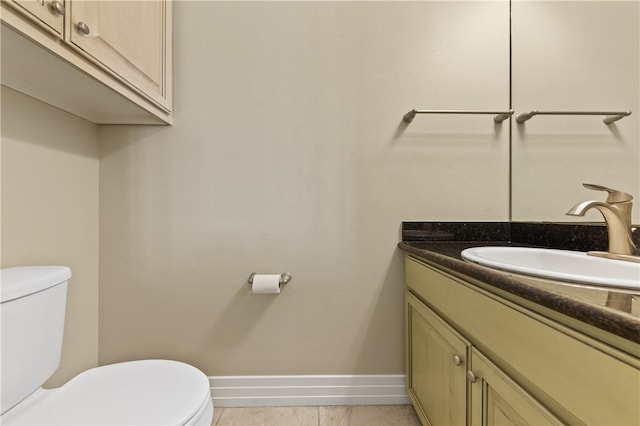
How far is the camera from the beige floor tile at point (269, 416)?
128cm

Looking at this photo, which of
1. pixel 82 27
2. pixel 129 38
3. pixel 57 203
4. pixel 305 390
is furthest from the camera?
pixel 305 390

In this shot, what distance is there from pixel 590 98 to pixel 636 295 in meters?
0.98

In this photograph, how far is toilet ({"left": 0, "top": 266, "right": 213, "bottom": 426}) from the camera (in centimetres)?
76

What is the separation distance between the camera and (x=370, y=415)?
4.34ft

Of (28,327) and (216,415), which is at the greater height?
(28,327)

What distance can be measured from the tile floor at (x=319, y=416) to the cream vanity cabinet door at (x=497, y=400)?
0.64m

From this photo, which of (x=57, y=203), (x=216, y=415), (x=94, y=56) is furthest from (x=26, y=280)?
(x=216, y=415)

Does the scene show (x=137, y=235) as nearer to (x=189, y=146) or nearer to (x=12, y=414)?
(x=189, y=146)

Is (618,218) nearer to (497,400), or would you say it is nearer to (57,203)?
(497,400)

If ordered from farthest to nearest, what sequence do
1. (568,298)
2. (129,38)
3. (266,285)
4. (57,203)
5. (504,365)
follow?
(266,285), (57,203), (129,38), (504,365), (568,298)

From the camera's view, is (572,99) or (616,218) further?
(572,99)

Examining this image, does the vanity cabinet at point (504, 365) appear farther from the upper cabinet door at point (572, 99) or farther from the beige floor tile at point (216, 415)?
the beige floor tile at point (216, 415)

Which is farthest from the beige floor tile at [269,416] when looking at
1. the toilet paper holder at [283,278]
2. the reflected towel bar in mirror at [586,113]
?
the reflected towel bar in mirror at [586,113]

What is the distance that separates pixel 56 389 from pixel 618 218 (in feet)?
5.73
